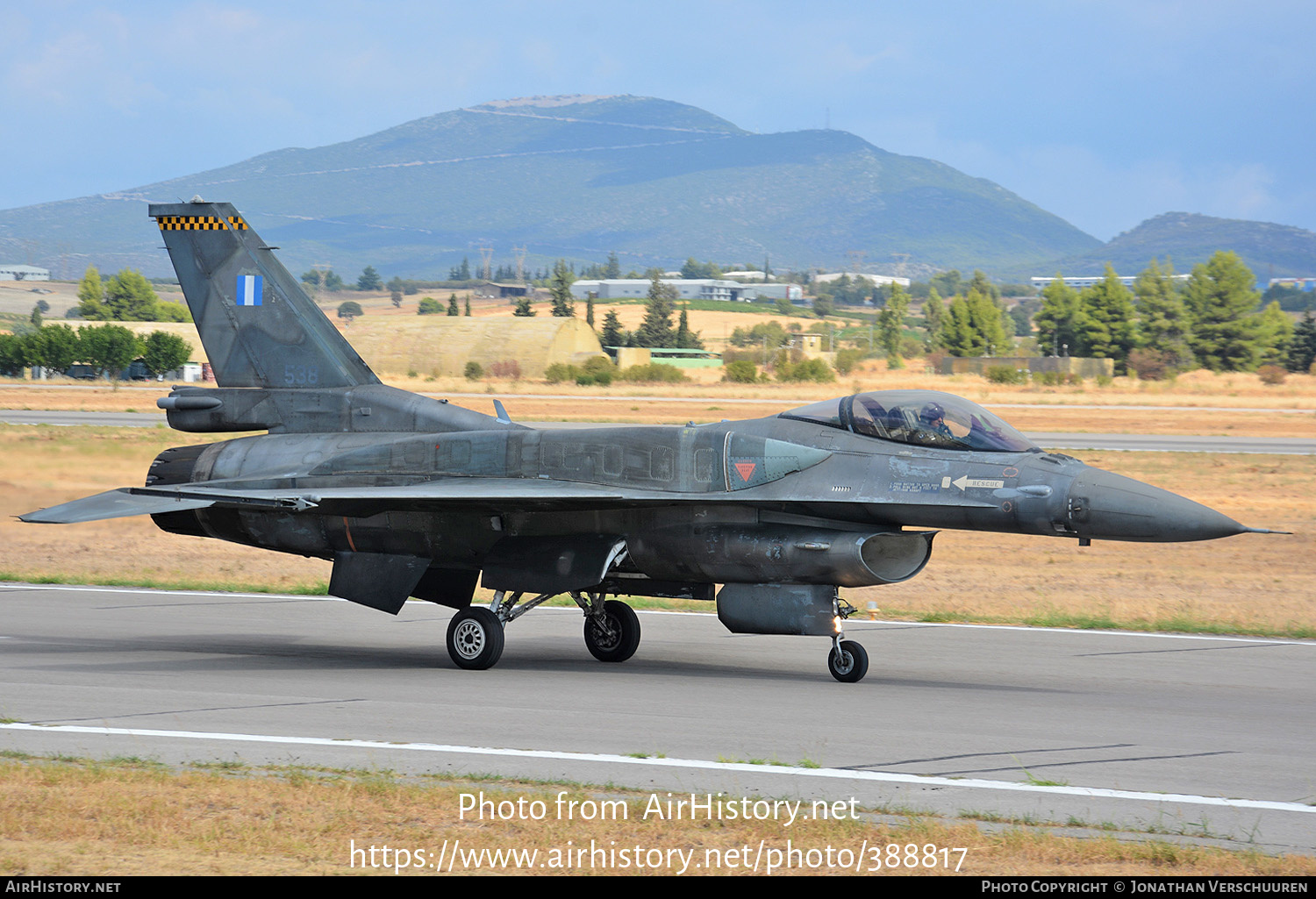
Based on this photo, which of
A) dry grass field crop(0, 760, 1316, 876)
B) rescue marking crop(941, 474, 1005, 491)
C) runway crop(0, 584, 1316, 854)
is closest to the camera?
dry grass field crop(0, 760, 1316, 876)

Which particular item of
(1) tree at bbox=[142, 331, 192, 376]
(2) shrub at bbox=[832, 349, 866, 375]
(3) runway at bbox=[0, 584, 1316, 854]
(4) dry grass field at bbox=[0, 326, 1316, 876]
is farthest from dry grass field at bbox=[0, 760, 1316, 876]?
(2) shrub at bbox=[832, 349, 866, 375]

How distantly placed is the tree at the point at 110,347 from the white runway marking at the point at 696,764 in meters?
74.4

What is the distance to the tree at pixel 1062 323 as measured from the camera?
355ft

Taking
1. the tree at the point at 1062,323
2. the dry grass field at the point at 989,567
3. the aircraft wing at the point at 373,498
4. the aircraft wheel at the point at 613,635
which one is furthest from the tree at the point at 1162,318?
the aircraft wing at the point at 373,498

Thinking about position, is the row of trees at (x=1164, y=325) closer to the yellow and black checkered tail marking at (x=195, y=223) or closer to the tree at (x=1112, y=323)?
the tree at (x=1112, y=323)

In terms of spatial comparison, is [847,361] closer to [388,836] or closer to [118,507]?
[118,507]

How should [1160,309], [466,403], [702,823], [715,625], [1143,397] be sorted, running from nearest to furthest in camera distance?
[702,823]
[715,625]
[466,403]
[1143,397]
[1160,309]

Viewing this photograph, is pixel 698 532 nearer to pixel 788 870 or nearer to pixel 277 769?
pixel 277 769

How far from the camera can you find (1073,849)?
664cm

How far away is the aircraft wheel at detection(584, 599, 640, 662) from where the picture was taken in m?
13.6

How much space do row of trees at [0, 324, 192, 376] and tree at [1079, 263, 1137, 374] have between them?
70.5 m

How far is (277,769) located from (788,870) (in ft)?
12.4

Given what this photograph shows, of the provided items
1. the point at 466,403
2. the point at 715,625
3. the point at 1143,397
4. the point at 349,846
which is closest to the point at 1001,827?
the point at 349,846

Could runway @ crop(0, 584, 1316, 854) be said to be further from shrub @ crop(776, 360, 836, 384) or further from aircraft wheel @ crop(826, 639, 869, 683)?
shrub @ crop(776, 360, 836, 384)
